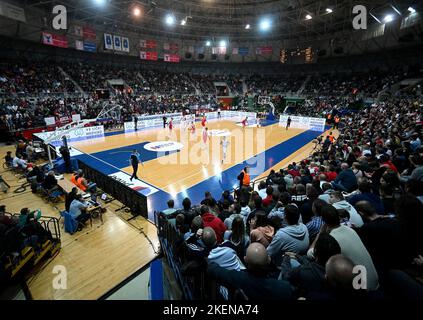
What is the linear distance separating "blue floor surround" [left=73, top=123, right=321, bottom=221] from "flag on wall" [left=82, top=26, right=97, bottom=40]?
22.0 m

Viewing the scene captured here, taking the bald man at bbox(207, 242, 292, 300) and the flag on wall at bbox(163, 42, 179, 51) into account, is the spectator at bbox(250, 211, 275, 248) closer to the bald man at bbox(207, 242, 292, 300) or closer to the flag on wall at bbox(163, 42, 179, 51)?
the bald man at bbox(207, 242, 292, 300)

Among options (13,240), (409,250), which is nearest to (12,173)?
(13,240)

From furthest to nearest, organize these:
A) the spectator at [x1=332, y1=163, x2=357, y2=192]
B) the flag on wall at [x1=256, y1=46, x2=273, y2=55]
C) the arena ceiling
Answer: the flag on wall at [x1=256, y1=46, x2=273, y2=55] < the arena ceiling < the spectator at [x1=332, y1=163, x2=357, y2=192]

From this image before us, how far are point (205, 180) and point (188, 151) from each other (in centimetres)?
583

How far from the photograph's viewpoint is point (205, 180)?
12.5m

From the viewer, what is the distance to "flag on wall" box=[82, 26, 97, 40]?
3047 centimetres

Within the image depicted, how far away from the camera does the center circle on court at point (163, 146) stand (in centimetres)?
1833

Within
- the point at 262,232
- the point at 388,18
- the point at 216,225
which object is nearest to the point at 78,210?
the point at 216,225

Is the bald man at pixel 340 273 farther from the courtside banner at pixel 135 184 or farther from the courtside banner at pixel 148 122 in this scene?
the courtside banner at pixel 148 122

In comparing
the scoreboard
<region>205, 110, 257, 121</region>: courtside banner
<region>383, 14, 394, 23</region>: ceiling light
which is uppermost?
<region>383, 14, 394, 23</region>: ceiling light

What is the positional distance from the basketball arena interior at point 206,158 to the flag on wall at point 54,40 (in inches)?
29.6

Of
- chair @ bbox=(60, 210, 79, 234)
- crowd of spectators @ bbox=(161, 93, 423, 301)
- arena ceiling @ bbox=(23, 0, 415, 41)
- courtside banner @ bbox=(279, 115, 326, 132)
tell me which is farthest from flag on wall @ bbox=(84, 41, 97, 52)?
crowd of spectators @ bbox=(161, 93, 423, 301)

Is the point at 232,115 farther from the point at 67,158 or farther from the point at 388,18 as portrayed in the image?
the point at 67,158

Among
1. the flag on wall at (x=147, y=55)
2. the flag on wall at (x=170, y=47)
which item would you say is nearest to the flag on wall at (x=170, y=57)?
the flag on wall at (x=170, y=47)
